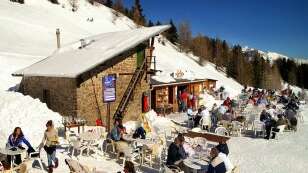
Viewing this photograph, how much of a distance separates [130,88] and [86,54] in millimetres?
2726

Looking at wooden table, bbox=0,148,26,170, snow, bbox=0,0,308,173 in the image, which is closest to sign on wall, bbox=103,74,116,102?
snow, bbox=0,0,308,173

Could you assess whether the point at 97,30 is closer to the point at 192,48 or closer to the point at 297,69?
the point at 192,48

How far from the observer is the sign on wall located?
16.8 metres

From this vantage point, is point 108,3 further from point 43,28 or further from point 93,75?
point 93,75

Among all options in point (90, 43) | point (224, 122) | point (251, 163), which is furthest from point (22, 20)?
point (251, 163)

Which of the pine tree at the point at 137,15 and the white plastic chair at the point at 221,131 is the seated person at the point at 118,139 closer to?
the white plastic chair at the point at 221,131

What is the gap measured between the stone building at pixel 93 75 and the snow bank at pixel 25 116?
34.0 inches

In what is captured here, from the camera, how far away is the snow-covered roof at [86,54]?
15520 mm

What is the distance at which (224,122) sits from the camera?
15859mm

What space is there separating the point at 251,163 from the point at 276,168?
2.58 ft

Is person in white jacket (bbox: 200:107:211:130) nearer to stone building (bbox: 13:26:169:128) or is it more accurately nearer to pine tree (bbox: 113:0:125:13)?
stone building (bbox: 13:26:169:128)

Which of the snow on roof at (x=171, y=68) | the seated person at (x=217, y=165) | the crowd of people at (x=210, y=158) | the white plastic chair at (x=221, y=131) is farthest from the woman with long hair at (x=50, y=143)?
the snow on roof at (x=171, y=68)

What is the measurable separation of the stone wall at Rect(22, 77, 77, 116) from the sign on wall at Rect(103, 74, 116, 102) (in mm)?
1806

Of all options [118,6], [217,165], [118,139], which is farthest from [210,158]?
[118,6]
